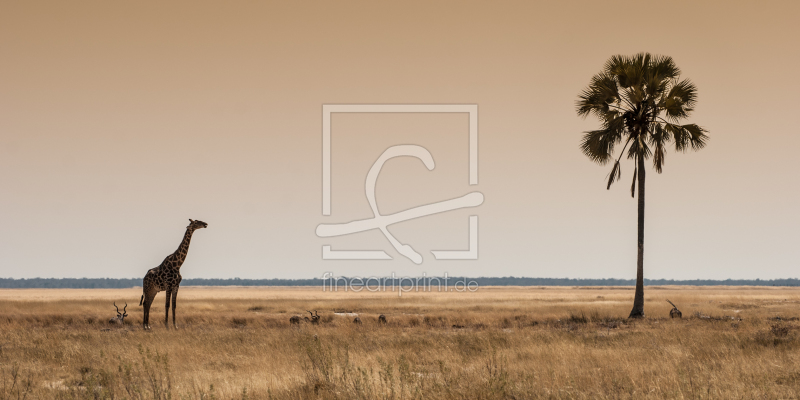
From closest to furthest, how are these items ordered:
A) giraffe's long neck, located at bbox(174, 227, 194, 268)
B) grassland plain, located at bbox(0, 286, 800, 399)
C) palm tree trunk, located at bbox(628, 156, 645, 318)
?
grassland plain, located at bbox(0, 286, 800, 399)
giraffe's long neck, located at bbox(174, 227, 194, 268)
palm tree trunk, located at bbox(628, 156, 645, 318)

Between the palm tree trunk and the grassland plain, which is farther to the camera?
the palm tree trunk

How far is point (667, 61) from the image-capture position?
91.2 ft

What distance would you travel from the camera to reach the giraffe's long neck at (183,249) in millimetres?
25453

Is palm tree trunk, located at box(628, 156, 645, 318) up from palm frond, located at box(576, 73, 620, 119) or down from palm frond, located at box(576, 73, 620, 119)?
down

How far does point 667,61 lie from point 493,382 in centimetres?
2177

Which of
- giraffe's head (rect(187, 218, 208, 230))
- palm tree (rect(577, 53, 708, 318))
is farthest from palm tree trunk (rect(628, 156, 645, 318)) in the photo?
giraffe's head (rect(187, 218, 208, 230))

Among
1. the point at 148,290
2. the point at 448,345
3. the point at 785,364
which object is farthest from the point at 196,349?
the point at 785,364

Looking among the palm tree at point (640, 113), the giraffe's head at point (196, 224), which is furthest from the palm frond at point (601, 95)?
the giraffe's head at point (196, 224)

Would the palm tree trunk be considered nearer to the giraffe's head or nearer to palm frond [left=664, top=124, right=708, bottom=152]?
palm frond [left=664, top=124, right=708, bottom=152]

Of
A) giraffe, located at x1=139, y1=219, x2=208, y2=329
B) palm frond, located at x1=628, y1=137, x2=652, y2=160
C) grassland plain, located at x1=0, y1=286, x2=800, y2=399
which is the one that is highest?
palm frond, located at x1=628, y1=137, x2=652, y2=160

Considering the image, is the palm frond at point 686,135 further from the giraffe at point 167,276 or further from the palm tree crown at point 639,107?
the giraffe at point 167,276

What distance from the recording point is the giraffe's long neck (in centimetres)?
2545

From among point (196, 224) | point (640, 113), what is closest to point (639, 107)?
point (640, 113)

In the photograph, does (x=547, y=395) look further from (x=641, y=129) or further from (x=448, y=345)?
(x=641, y=129)
